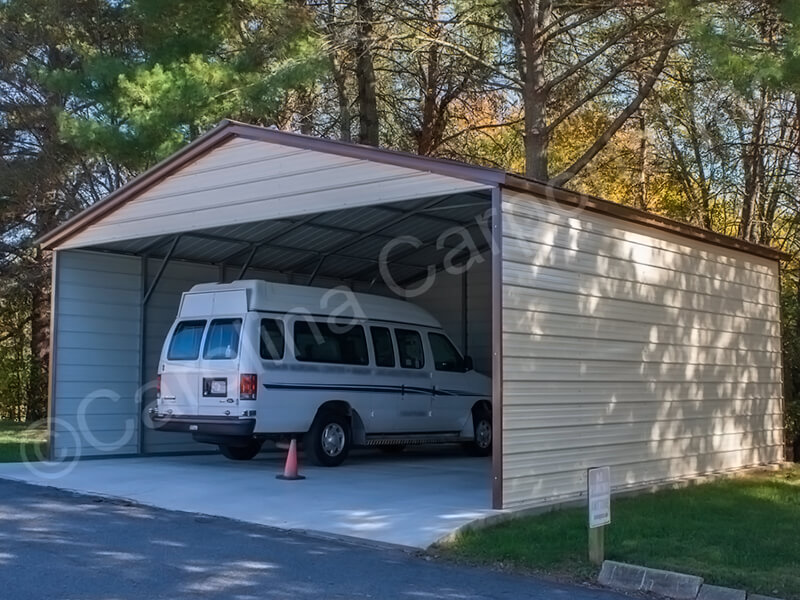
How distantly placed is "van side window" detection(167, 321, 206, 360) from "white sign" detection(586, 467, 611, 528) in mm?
6627

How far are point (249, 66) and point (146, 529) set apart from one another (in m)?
10.3

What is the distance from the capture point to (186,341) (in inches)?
515

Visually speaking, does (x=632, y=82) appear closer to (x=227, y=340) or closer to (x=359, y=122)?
(x=359, y=122)

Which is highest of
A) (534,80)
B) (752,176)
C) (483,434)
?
(534,80)

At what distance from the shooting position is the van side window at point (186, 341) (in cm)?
1294

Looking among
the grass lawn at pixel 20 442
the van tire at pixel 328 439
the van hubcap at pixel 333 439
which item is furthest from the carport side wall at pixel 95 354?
the van hubcap at pixel 333 439

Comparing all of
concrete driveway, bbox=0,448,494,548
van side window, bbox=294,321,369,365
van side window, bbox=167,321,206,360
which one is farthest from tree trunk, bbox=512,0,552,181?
van side window, bbox=167,321,206,360

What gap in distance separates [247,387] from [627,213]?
5.06 meters

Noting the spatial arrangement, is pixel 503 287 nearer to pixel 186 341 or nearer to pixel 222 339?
pixel 222 339

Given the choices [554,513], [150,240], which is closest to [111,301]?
[150,240]

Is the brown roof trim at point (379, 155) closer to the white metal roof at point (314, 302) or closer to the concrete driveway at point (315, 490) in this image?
the white metal roof at point (314, 302)

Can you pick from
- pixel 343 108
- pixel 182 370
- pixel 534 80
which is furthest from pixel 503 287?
pixel 343 108

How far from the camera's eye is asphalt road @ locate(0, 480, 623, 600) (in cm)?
673

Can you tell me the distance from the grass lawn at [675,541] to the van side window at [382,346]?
4.47 m
